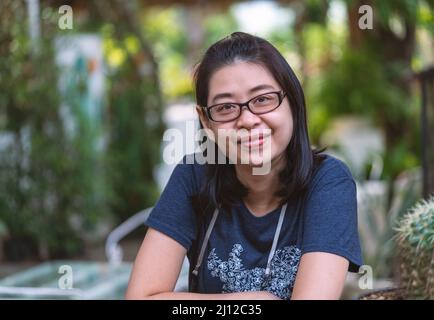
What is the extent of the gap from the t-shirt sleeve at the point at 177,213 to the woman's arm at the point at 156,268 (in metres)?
0.02

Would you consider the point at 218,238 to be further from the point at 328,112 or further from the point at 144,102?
the point at 328,112

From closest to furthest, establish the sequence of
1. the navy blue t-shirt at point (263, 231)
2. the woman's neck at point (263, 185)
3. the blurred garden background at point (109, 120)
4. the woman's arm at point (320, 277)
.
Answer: the woman's arm at point (320, 277), the navy blue t-shirt at point (263, 231), the woman's neck at point (263, 185), the blurred garden background at point (109, 120)

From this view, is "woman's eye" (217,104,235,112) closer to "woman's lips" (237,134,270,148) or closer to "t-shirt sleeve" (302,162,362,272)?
"woman's lips" (237,134,270,148)

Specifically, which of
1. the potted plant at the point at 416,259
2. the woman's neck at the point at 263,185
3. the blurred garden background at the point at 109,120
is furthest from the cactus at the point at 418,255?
the blurred garden background at the point at 109,120

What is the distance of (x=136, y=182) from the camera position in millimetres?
6945

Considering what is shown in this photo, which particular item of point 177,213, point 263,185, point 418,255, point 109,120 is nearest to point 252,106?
point 263,185

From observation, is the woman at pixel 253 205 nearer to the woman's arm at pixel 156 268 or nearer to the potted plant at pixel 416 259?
the woman's arm at pixel 156 268

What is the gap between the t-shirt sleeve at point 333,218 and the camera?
1.64m

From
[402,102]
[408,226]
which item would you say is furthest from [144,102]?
[408,226]

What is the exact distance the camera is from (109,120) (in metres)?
6.93

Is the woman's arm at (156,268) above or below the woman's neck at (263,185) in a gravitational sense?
below

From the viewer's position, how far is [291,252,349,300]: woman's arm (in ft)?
5.23

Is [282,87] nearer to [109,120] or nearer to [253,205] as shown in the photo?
[253,205]
